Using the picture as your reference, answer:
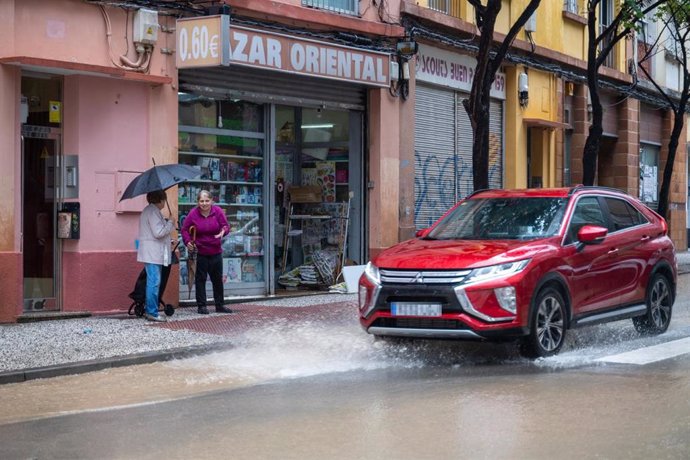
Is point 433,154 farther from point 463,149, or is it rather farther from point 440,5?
point 440,5

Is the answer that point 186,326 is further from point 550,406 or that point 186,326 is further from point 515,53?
point 515,53

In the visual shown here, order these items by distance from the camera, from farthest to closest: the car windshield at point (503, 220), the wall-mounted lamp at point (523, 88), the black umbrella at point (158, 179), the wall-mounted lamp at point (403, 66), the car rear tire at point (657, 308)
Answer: the wall-mounted lamp at point (523, 88) < the wall-mounted lamp at point (403, 66) < the black umbrella at point (158, 179) < the car rear tire at point (657, 308) < the car windshield at point (503, 220)

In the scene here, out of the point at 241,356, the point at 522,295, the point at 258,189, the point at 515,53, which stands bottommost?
the point at 241,356

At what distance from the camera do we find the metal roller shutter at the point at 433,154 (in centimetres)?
1978

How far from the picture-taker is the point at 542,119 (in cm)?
2361

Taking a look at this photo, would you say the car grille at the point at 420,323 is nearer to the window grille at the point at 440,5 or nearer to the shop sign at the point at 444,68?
the shop sign at the point at 444,68

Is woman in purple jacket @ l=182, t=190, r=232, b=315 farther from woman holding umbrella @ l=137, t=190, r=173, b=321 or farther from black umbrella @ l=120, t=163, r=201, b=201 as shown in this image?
black umbrella @ l=120, t=163, r=201, b=201

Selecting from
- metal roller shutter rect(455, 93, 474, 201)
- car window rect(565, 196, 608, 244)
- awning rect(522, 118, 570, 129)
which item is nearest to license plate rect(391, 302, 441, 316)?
car window rect(565, 196, 608, 244)

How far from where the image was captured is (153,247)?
12.9 metres

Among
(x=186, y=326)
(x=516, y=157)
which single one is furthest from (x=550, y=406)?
(x=516, y=157)

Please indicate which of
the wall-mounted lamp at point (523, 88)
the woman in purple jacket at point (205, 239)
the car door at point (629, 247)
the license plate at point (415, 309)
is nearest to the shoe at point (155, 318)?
the woman in purple jacket at point (205, 239)

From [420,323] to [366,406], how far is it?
1981mm

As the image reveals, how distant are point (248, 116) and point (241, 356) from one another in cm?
658

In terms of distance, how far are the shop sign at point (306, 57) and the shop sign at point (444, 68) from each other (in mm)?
1951
